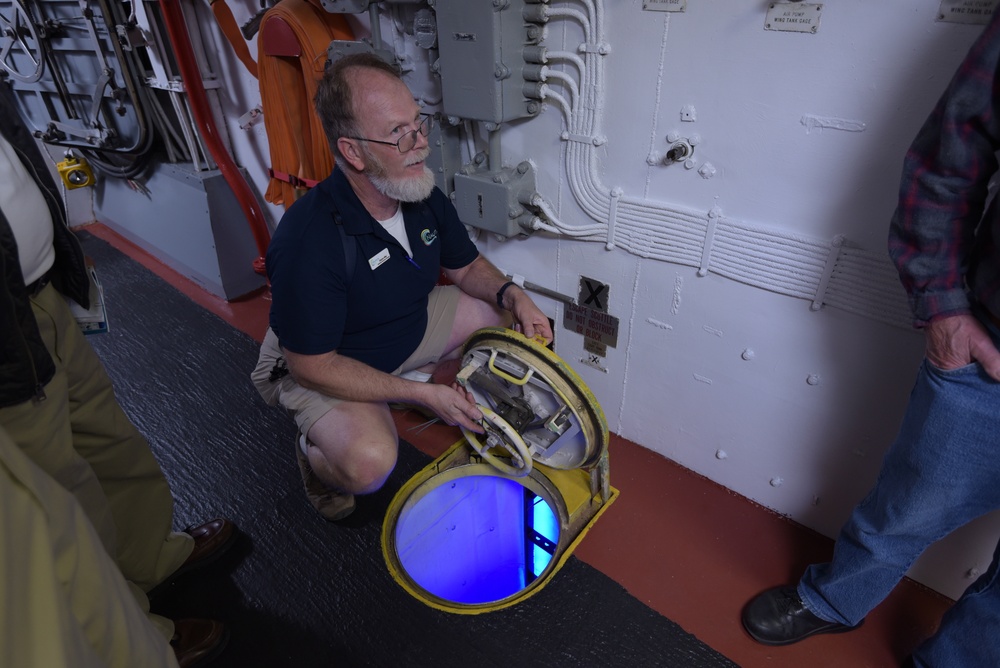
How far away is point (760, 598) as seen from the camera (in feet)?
5.53

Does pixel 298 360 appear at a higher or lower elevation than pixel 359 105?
lower

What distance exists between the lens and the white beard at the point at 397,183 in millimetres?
1685

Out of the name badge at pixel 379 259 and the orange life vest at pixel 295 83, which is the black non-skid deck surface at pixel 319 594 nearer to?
the name badge at pixel 379 259

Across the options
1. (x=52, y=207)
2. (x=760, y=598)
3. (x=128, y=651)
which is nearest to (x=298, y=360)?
(x=52, y=207)

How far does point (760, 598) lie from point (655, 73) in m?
1.56

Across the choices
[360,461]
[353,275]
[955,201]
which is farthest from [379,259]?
[955,201]

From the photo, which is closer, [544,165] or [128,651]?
[128,651]

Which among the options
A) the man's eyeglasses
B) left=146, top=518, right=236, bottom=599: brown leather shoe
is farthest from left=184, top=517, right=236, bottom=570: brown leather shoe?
the man's eyeglasses

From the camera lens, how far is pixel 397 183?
1707 mm

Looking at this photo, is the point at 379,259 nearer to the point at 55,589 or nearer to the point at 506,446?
the point at 506,446

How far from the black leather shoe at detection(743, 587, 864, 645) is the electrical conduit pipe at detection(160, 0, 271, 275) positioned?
118 inches

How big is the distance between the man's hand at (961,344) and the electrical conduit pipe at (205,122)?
3168mm

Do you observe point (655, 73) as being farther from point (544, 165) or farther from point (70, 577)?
point (70, 577)

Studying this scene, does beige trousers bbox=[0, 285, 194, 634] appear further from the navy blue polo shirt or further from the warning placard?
the warning placard
